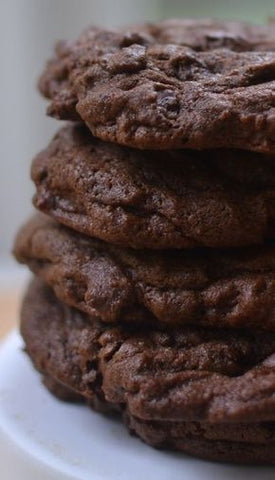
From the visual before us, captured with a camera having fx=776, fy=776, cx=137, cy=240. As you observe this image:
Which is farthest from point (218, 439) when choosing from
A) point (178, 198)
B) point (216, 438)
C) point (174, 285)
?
point (178, 198)

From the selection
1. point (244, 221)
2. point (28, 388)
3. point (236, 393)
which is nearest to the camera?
point (236, 393)

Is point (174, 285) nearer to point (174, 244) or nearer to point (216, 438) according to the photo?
point (174, 244)

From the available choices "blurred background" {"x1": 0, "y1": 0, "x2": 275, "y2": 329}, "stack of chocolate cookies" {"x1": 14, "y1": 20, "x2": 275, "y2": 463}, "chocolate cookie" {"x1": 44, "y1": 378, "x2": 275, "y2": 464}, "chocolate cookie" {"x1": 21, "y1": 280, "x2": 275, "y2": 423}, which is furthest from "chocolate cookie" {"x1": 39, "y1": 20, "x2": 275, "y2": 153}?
"blurred background" {"x1": 0, "y1": 0, "x2": 275, "y2": 329}

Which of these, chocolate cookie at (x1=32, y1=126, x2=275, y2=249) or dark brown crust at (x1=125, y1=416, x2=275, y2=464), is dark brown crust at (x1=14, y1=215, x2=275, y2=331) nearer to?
chocolate cookie at (x1=32, y1=126, x2=275, y2=249)

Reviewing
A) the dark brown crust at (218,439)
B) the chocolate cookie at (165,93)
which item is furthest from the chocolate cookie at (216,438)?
the chocolate cookie at (165,93)

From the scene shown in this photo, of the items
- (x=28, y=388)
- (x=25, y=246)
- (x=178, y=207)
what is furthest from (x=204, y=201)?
(x=28, y=388)

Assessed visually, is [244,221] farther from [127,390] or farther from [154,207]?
[127,390]

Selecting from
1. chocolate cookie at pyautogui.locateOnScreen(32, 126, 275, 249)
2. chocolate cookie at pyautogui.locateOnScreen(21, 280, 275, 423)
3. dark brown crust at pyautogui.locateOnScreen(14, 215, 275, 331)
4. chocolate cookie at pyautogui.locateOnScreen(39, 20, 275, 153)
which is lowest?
chocolate cookie at pyautogui.locateOnScreen(21, 280, 275, 423)
